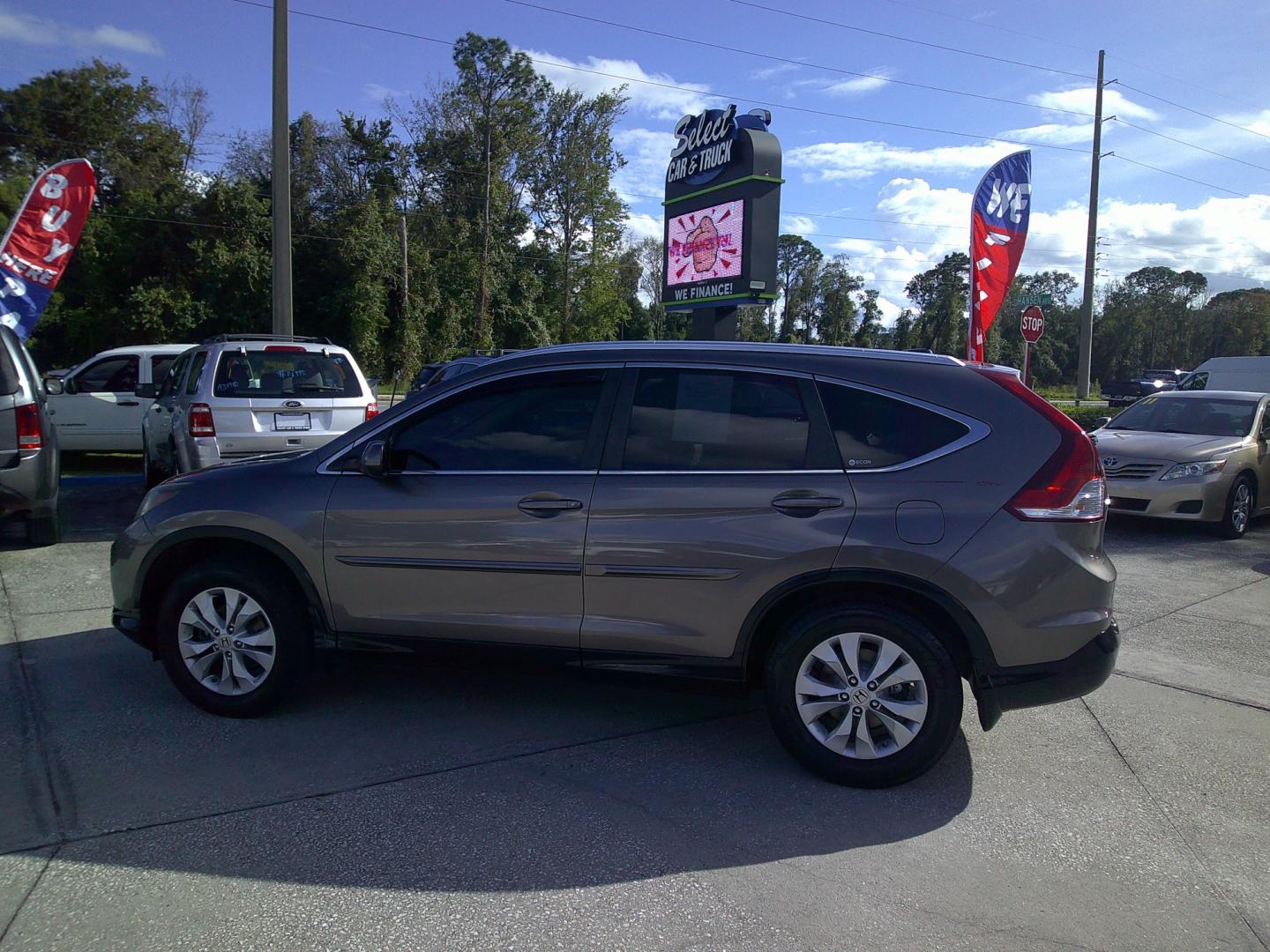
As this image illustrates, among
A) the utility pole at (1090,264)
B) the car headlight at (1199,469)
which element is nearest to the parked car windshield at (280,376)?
the car headlight at (1199,469)

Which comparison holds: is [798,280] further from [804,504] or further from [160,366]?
[804,504]

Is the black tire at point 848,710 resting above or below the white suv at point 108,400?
below

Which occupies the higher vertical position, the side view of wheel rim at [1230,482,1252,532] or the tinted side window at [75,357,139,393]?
the tinted side window at [75,357,139,393]

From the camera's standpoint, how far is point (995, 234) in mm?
15648

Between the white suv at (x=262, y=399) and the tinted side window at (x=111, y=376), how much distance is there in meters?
4.52

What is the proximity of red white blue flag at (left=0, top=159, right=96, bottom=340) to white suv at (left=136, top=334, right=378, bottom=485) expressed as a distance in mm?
5636

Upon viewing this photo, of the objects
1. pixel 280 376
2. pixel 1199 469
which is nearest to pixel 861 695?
pixel 280 376

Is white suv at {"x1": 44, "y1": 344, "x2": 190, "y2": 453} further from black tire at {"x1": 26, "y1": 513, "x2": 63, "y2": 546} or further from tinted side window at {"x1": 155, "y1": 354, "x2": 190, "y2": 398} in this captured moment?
black tire at {"x1": 26, "y1": 513, "x2": 63, "y2": 546}

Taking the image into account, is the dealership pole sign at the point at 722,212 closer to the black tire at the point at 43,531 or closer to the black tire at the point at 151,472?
the black tire at the point at 151,472

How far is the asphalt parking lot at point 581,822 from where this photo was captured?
2.90 metres

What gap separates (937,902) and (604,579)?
175 centimetres

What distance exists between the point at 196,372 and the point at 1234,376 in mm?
20972

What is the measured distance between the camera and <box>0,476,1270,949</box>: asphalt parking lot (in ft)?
9.50

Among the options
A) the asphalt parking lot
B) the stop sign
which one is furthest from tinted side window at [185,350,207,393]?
the stop sign
